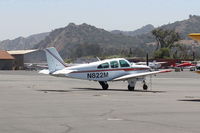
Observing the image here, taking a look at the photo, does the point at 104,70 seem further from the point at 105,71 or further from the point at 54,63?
the point at 54,63

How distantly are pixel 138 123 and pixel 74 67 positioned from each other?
Result: 1812cm

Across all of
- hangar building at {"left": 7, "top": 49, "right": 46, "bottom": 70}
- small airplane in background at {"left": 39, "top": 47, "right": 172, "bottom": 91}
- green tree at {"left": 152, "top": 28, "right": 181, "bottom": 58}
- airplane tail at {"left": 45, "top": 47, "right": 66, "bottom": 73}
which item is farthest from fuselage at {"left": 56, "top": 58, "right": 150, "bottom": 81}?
green tree at {"left": 152, "top": 28, "right": 181, "bottom": 58}

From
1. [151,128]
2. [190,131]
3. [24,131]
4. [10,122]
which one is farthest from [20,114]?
[190,131]

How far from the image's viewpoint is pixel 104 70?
1228 inches

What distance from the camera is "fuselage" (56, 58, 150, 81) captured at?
30875 mm

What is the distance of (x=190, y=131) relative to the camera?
38.2 feet

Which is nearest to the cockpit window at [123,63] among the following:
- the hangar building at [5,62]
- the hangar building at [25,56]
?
the hangar building at [5,62]

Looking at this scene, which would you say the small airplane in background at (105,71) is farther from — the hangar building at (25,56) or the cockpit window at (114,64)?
the hangar building at (25,56)

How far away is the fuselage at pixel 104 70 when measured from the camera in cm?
3088

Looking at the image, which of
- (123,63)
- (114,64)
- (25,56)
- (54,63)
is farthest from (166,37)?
(54,63)

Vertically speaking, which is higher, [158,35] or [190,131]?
[158,35]

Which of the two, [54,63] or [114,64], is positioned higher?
[54,63]

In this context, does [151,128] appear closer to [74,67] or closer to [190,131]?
[190,131]

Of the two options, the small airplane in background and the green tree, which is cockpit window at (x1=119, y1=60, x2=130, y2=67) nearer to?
the small airplane in background
